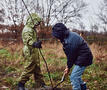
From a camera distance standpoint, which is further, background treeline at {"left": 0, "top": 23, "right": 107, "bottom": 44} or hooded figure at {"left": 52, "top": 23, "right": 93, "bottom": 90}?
background treeline at {"left": 0, "top": 23, "right": 107, "bottom": 44}

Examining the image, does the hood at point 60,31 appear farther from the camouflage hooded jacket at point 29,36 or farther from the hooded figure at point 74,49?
the camouflage hooded jacket at point 29,36

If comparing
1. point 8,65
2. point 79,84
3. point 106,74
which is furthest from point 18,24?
point 79,84

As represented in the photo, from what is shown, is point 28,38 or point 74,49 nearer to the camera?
point 74,49

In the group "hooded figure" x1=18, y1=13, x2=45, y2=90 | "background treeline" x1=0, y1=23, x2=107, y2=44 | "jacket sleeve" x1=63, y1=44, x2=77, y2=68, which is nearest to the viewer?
"jacket sleeve" x1=63, y1=44, x2=77, y2=68

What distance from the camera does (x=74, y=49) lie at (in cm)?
339

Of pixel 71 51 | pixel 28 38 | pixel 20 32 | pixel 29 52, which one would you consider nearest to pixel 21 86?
pixel 29 52

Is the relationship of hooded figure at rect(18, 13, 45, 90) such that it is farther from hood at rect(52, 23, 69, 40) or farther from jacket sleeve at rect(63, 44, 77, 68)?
jacket sleeve at rect(63, 44, 77, 68)

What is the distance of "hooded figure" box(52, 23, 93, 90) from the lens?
338 centimetres

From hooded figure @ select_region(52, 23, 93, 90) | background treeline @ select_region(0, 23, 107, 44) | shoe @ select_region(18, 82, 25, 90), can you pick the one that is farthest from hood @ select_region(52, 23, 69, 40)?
background treeline @ select_region(0, 23, 107, 44)

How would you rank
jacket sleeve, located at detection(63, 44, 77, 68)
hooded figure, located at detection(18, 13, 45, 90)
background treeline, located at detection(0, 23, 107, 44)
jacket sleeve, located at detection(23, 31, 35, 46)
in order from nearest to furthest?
1. jacket sleeve, located at detection(63, 44, 77, 68)
2. jacket sleeve, located at detection(23, 31, 35, 46)
3. hooded figure, located at detection(18, 13, 45, 90)
4. background treeline, located at detection(0, 23, 107, 44)

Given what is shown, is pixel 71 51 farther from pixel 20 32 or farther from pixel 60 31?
pixel 20 32

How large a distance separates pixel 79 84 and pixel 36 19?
1.90 metres

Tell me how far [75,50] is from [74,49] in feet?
0.12

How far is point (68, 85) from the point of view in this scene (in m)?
A: 4.95
